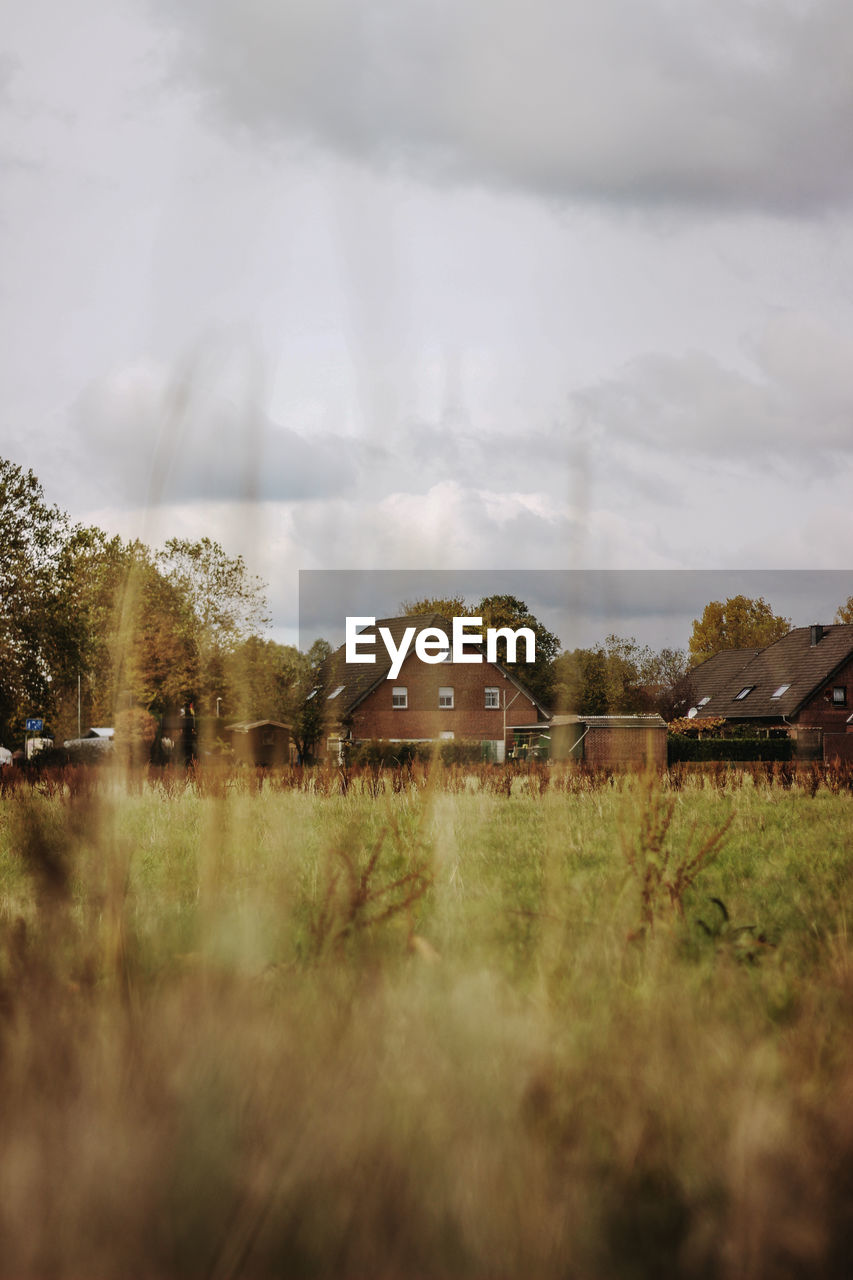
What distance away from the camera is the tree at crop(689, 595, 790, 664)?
74.8m

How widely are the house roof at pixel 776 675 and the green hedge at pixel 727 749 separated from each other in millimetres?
14214

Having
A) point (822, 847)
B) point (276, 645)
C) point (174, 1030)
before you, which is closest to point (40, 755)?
point (822, 847)

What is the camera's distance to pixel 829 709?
51562 millimetres

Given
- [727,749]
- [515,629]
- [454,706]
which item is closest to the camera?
[727,749]

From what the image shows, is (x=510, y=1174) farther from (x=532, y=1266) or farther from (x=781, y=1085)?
(x=781, y=1085)

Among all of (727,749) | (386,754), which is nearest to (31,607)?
(386,754)

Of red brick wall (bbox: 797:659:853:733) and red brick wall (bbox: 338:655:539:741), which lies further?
red brick wall (bbox: 338:655:539:741)

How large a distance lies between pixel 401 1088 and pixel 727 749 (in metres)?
36.2

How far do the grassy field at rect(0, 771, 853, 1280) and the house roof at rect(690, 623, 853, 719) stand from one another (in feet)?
168

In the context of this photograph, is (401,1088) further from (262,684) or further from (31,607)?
(31,607)

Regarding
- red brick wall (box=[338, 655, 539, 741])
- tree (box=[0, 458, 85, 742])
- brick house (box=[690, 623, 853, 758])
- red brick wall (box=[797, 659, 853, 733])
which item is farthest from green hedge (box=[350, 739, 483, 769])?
red brick wall (box=[797, 659, 853, 733])

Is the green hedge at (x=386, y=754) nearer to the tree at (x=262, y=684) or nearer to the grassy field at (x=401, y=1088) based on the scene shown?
the tree at (x=262, y=684)

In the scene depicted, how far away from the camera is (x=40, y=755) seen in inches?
769

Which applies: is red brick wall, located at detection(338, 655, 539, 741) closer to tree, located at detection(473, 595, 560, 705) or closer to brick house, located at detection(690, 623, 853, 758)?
tree, located at detection(473, 595, 560, 705)
